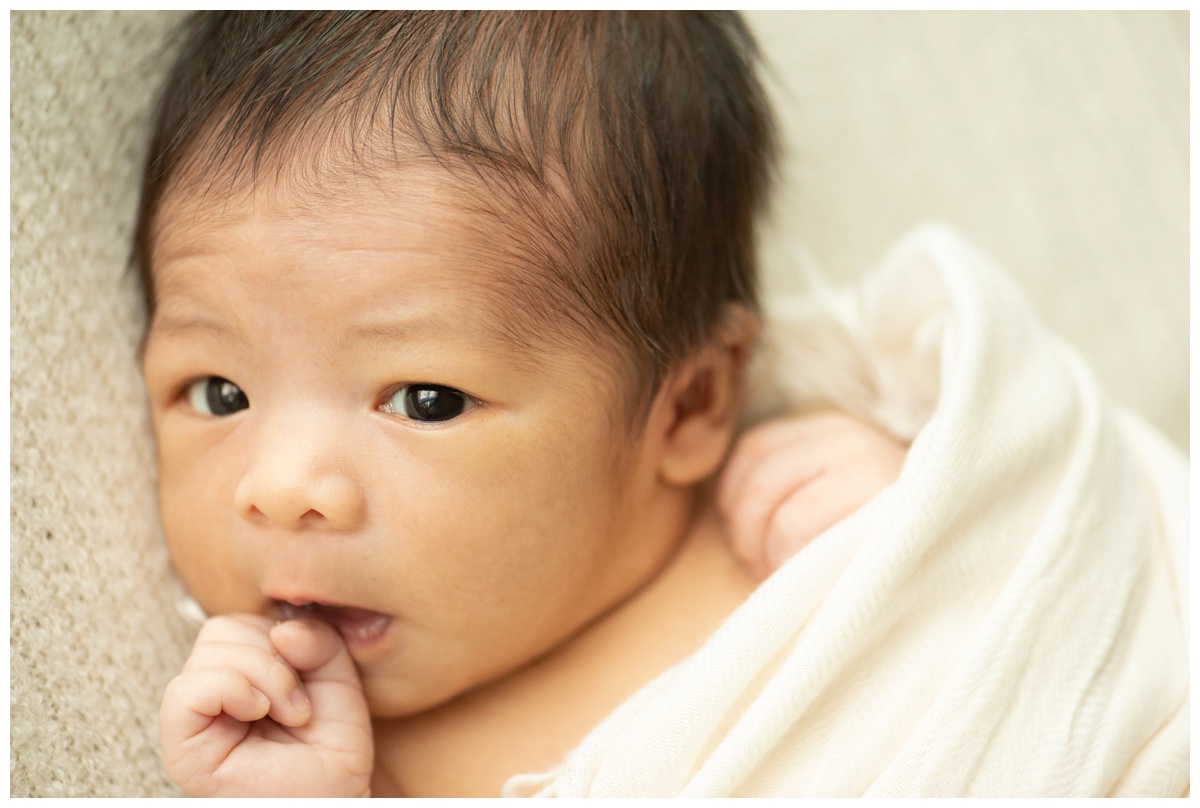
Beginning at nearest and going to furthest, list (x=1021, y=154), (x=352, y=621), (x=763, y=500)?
1. (x=352, y=621)
2. (x=763, y=500)
3. (x=1021, y=154)

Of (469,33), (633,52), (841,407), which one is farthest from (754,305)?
(469,33)

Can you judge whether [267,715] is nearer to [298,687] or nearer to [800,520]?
[298,687]

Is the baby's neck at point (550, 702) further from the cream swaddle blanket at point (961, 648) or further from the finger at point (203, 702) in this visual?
the finger at point (203, 702)

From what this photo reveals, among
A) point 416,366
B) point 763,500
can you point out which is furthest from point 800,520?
point 416,366

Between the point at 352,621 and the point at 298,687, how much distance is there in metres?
0.09

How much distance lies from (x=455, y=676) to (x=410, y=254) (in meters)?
0.43

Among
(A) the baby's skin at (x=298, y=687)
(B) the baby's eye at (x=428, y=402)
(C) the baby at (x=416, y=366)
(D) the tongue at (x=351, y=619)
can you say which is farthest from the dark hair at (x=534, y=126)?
(D) the tongue at (x=351, y=619)

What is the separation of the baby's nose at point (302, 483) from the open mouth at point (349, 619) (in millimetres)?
124

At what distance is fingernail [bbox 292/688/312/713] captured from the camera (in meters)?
0.99

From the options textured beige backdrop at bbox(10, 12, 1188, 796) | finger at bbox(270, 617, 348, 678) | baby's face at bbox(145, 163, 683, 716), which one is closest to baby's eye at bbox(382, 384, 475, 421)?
baby's face at bbox(145, 163, 683, 716)

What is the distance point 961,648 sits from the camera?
3.30 ft

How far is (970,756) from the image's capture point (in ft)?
3.15

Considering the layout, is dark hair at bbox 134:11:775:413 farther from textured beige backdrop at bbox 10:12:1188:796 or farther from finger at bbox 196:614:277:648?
finger at bbox 196:614:277:648

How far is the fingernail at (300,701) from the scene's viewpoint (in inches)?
39.0
